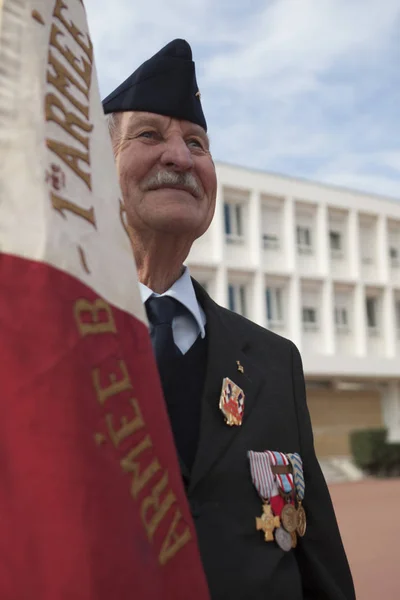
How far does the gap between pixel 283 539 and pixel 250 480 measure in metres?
0.13

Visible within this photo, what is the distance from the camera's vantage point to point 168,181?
143 centimetres

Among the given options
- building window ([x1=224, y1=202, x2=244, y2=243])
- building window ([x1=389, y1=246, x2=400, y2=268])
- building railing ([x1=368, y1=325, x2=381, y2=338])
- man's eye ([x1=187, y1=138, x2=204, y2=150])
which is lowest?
building railing ([x1=368, y1=325, x2=381, y2=338])

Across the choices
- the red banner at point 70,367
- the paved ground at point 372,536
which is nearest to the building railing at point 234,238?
the paved ground at point 372,536

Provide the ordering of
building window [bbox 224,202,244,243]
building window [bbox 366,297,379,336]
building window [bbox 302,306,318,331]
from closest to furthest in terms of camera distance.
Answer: building window [bbox 224,202,244,243] → building window [bbox 302,306,318,331] → building window [bbox 366,297,379,336]

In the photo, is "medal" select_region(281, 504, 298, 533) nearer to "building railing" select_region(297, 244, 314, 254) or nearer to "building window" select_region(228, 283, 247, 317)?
"building window" select_region(228, 283, 247, 317)

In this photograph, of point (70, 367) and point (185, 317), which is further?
point (185, 317)

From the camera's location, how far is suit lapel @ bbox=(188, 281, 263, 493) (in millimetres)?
1330

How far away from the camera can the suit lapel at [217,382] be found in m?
1.33

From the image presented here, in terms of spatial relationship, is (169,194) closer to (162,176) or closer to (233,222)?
(162,176)

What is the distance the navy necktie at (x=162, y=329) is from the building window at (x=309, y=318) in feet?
85.2

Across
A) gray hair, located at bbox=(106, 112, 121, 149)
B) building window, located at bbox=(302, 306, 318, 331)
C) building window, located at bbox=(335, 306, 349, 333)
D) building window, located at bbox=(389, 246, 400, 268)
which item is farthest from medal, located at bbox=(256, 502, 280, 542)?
building window, located at bbox=(389, 246, 400, 268)

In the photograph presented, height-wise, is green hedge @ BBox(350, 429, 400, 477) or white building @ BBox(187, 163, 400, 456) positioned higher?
white building @ BBox(187, 163, 400, 456)

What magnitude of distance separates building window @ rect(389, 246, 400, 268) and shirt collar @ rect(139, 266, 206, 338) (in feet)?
97.2

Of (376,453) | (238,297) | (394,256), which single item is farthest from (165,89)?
(394,256)
